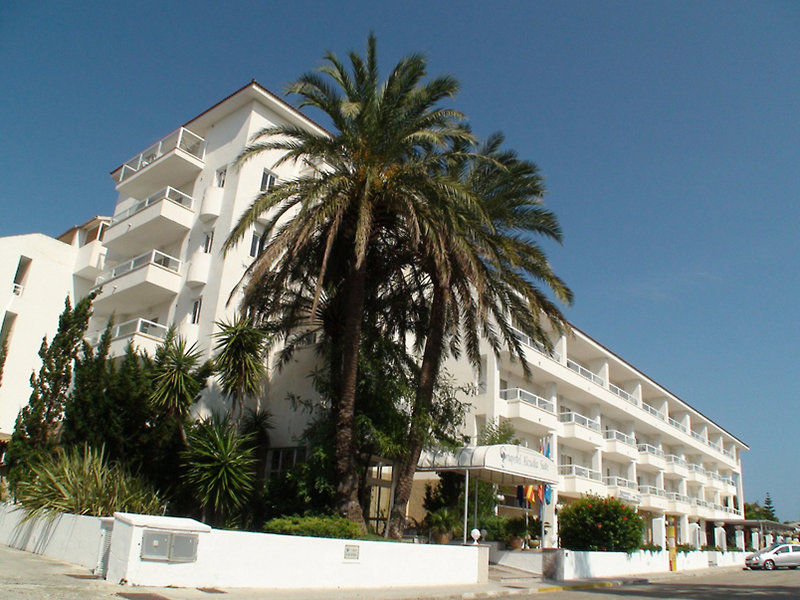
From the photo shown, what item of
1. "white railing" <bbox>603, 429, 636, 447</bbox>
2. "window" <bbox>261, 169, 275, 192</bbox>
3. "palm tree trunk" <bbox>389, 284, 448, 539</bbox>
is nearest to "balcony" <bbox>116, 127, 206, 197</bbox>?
"window" <bbox>261, 169, 275, 192</bbox>

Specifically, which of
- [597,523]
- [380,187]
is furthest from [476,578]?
[380,187]

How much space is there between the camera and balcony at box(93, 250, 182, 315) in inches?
1048

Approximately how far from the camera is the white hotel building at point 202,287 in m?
26.2

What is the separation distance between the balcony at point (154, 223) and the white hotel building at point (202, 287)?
0.21ft

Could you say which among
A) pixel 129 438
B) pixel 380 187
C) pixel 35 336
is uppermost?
pixel 380 187

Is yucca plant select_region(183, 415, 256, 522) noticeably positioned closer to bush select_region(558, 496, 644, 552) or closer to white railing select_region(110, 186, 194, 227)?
white railing select_region(110, 186, 194, 227)

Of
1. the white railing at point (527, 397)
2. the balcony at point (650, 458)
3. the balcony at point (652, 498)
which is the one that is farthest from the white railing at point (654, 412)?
the white railing at point (527, 397)

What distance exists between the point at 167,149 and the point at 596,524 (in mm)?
26111

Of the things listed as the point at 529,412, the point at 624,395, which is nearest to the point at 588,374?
the point at 624,395

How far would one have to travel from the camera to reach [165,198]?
90.3 ft

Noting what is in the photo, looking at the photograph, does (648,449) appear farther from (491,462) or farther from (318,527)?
(318,527)

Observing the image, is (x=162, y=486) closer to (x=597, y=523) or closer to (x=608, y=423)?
(x=597, y=523)

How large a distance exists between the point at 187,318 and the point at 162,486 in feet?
26.5

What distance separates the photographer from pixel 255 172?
27406 mm
